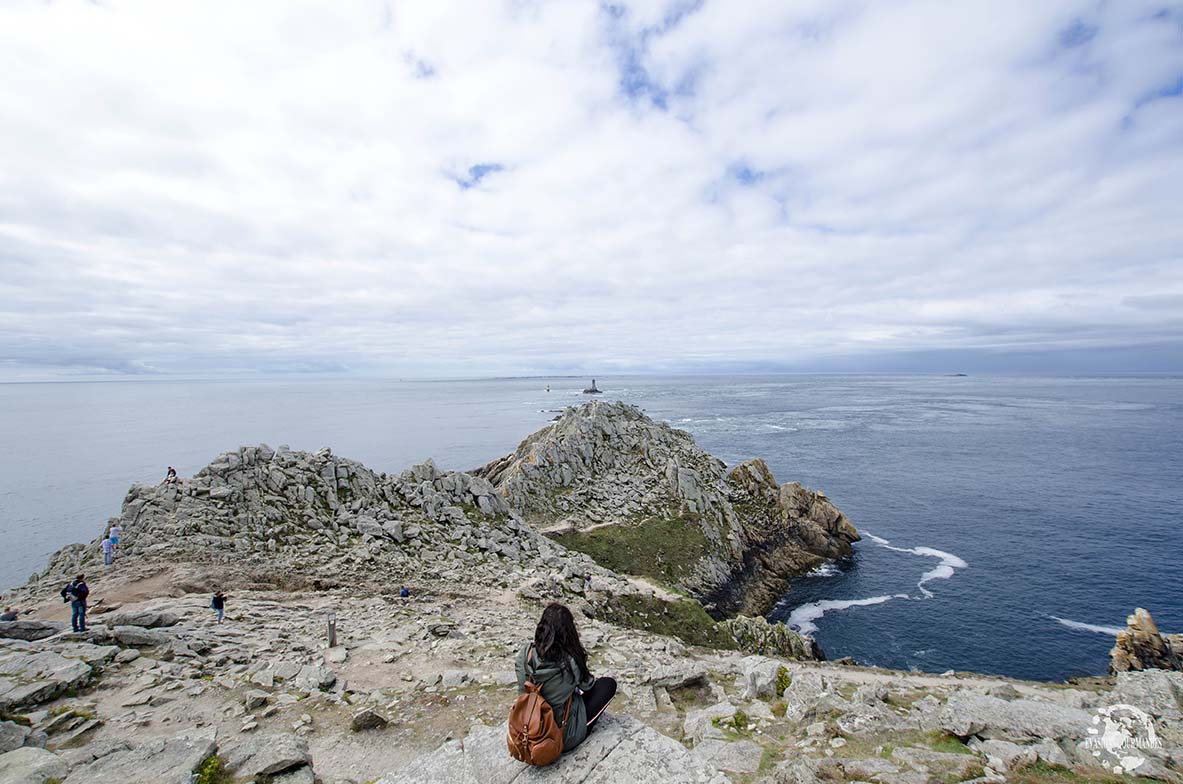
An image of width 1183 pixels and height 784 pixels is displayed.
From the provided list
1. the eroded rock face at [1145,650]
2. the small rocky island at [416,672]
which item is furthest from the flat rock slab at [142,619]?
the eroded rock face at [1145,650]

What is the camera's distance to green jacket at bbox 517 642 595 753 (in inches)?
310

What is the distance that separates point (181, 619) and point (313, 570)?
260 inches

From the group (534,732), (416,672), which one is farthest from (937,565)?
(534,732)

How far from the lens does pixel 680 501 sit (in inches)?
1970

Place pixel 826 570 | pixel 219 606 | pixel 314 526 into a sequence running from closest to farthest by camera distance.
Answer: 1. pixel 219 606
2. pixel 314 526
3. pixel 826 570

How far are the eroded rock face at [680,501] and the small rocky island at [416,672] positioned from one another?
4093 mm

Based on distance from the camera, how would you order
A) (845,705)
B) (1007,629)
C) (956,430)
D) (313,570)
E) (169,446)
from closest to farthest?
(845,705), (313,570), (1007,629), (169,446), (956,430)

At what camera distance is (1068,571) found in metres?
47.3

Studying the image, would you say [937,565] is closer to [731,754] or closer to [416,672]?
[731,754]

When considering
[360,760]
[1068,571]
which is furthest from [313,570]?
[1068,571]

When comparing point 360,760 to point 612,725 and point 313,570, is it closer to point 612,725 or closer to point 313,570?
point 612,725

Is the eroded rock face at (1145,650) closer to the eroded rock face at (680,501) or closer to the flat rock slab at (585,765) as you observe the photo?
the eroded rock face at (680,501)

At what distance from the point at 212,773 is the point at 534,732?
640 cm

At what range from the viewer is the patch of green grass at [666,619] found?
2995cm
